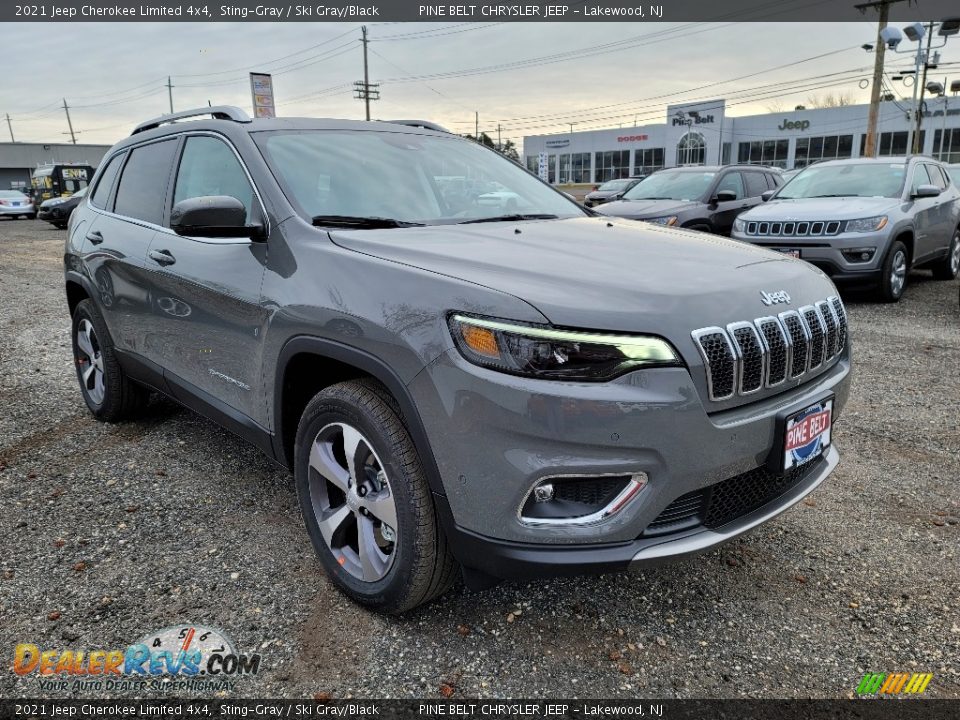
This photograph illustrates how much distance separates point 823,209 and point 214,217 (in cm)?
784

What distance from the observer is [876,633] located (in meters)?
2.46

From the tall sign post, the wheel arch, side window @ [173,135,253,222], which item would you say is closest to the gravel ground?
the wheel arch

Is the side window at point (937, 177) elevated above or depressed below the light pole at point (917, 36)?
below

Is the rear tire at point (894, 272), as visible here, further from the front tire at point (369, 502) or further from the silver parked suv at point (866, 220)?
the front tire at point (369, 502)

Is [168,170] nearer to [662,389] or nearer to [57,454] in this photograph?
[57,454]

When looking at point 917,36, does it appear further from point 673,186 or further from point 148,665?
point 148,665

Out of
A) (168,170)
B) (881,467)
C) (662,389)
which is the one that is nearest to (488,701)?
(662,389)

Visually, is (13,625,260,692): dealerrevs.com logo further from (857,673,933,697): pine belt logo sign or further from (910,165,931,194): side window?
(910,165,931,194): side window

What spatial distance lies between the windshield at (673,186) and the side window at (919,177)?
8.66 feet

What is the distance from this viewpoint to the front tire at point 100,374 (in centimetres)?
423

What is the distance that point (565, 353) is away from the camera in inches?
76.5

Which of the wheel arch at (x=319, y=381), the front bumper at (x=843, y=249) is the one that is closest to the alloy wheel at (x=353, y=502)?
the wheel arch at (x=319, y=381)

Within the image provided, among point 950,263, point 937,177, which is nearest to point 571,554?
point 937,177
